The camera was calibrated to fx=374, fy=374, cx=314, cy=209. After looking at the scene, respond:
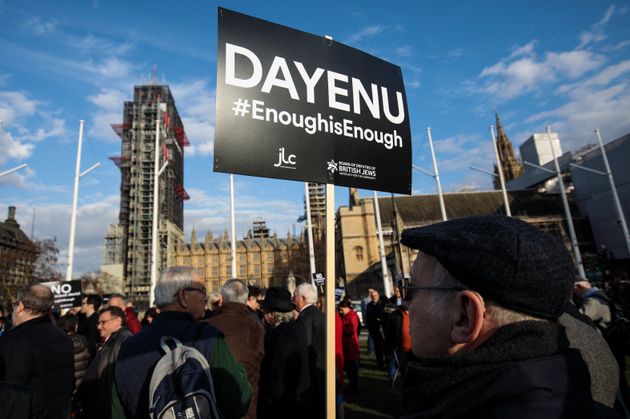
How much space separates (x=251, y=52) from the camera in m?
3.03

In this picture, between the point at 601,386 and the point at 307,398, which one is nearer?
the point at 601,386

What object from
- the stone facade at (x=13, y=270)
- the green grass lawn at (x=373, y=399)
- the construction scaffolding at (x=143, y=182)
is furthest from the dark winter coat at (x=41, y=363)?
the construction scaffolding at (x=143, y=182)

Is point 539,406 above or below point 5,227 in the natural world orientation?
below

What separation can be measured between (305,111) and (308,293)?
248cm

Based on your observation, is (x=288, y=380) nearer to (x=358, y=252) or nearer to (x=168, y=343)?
(x=168, y=343)

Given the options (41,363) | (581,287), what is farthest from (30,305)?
(581,287)

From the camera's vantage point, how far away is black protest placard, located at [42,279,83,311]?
36.3 feet

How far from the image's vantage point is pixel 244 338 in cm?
379

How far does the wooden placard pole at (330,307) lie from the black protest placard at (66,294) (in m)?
11.1

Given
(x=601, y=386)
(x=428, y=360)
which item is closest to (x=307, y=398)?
(x=601, y=386)

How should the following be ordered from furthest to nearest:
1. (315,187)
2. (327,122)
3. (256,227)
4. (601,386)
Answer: (256,227), (315,187), (327,122), (601,386)

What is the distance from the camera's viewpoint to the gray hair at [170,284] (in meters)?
2.93

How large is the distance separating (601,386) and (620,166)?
151 feet

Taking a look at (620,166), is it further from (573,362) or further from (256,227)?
(256,227)
